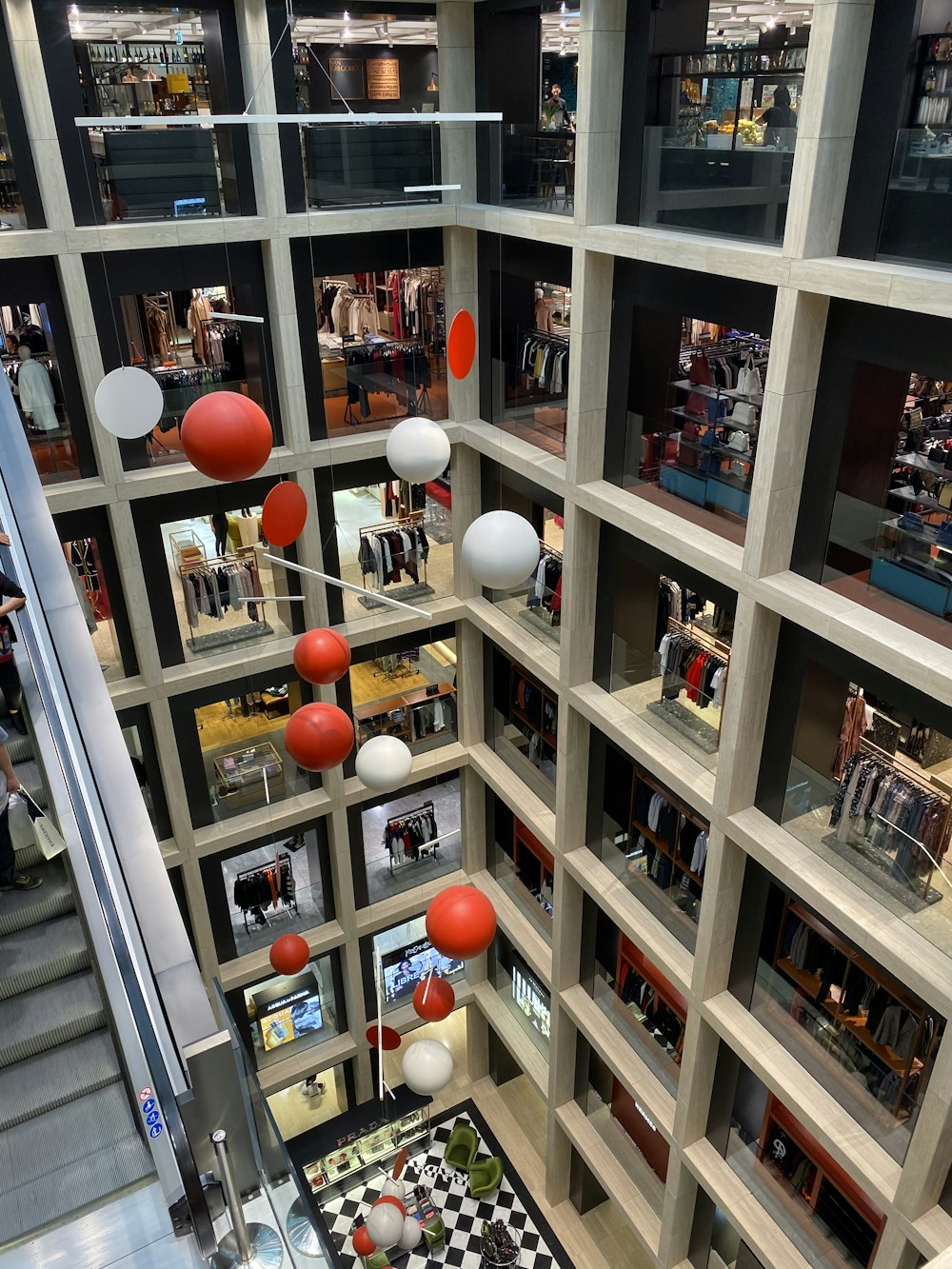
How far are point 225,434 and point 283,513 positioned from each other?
133cm

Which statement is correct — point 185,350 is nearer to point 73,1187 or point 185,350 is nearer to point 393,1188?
point 393,1188

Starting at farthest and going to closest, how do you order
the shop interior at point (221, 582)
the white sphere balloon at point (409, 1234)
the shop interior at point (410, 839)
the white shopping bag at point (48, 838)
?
1. the shop interior at point (410, 839)
2. the shop interior at point (221, 582)
3. the white sphere balloon at point (409, 1234)
4. the white shopping bag at point (48, 838)

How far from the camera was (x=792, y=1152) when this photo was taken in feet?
23.3

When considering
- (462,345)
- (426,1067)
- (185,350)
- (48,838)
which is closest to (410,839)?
(426,1067)

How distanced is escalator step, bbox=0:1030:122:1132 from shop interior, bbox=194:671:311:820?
6403 millimetres

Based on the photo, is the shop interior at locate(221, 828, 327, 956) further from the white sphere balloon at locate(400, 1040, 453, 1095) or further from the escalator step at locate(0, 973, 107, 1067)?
the escalator step at locate(0, 973, 107, 1067)

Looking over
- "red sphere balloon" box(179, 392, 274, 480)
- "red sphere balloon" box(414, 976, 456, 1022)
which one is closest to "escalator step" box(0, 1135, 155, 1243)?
"red sphere balloon" box(179, 392, 274, 480)

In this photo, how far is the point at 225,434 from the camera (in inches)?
158

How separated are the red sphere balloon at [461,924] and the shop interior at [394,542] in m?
4.56

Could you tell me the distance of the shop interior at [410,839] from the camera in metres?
10.6

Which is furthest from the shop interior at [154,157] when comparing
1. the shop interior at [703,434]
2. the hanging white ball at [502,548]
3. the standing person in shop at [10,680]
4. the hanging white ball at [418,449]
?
the hanging white ball at [502,548]

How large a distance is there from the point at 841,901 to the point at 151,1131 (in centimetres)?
470

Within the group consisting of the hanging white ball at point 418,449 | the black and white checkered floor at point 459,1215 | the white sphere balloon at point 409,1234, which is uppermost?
the hanging white ball at point 418,449

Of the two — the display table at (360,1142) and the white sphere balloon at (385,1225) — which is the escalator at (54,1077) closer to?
the white sphere balloon at (385,1225)
